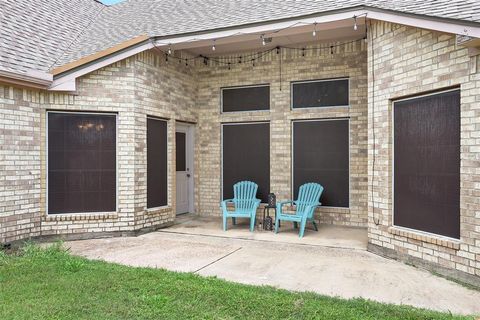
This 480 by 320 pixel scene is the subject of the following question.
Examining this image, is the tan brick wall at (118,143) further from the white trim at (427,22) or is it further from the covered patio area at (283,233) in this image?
the white trim at (427,22)

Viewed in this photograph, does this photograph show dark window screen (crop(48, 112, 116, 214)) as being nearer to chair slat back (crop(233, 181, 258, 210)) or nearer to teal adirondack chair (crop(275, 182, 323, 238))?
chair slat back (crop(233, 181, 258, 210))

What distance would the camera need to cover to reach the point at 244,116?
8.66 m

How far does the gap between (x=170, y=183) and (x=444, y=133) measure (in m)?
5.45

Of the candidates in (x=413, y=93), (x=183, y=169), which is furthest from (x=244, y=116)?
(x=413, y=93)

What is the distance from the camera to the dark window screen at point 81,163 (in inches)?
265

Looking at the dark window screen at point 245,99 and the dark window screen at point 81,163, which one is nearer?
the dark window screen at point 81,163

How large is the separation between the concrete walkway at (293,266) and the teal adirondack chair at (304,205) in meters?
0.66

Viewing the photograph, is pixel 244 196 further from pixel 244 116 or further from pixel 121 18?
pixel 121 18

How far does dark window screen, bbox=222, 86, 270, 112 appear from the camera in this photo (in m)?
8.52

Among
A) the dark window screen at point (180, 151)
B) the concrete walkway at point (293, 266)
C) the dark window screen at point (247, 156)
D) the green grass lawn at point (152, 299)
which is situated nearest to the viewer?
the green grass lawn at point (152, 299)

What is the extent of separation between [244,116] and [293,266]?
14.6 feet

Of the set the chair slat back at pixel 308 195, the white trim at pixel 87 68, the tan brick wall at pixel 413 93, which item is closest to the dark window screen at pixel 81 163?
the white trim at pixel 87 68

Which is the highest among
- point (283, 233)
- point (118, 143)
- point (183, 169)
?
point (118, 143)

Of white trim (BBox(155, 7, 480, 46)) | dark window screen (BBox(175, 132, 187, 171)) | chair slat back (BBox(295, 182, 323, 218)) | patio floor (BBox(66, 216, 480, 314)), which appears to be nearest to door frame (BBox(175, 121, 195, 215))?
dark window screen (BBox(175, 132, 187, 171))
